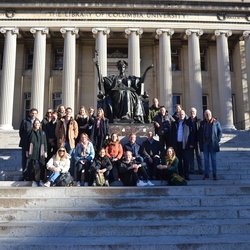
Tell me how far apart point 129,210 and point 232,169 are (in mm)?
6362

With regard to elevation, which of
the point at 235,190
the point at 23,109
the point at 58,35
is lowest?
the point at 235,190

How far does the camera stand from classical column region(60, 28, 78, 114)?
26.6 metres

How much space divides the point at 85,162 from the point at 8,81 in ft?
62.7

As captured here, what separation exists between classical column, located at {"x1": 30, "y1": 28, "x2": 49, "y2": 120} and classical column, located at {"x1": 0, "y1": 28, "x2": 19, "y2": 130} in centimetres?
150

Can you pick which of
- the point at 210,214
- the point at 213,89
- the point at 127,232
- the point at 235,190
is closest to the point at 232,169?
the point at 235,190

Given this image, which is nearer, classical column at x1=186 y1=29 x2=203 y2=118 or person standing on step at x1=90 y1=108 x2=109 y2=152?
person standing on step at x1=90 y1=108 x2=109 y2=152

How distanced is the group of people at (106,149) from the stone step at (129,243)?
10.00ft

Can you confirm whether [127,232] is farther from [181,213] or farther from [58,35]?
[58,35]

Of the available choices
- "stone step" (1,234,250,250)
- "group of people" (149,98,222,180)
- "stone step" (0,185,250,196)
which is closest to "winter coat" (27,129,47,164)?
"stone step" (0,185,250,196)

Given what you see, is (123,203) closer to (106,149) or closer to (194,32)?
(106,149)

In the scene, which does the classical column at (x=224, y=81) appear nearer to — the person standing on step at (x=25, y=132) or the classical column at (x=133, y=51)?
the classical column at (x=133, y=51)

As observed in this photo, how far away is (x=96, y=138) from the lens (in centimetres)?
1094

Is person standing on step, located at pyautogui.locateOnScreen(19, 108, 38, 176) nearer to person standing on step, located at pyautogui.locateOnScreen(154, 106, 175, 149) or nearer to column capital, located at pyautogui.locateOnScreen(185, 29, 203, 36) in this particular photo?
person standing on step, located at pyautogui.locateOnScreen(154, 106, 175, 149)

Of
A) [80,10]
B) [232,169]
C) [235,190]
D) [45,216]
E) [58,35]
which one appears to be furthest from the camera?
[58,35]
